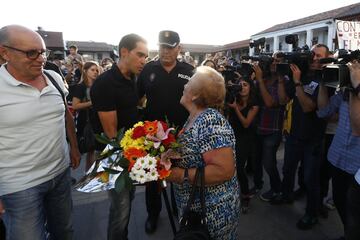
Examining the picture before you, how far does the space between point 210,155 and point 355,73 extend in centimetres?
117

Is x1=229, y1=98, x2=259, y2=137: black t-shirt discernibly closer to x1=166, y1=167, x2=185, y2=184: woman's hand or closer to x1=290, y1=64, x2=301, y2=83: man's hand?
x1=290, y1=64, x2=301, y2=83: man's hand

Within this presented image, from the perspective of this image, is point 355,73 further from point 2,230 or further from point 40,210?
point 2,230

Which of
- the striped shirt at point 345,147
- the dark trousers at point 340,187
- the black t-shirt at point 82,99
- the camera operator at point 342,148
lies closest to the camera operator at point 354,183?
the camera operator at point 342,148

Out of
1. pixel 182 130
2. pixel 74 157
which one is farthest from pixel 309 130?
pixel 74 157

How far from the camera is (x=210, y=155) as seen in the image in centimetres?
160

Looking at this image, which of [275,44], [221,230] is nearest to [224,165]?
[221,230]

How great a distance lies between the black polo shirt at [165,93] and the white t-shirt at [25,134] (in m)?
1.18

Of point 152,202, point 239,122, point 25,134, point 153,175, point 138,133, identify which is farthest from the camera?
point 239,122

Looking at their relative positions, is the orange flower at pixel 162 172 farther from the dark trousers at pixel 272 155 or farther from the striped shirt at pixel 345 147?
the dark trousers at pixel 272 155

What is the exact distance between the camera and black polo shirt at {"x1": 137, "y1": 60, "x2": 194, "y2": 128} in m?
3.04

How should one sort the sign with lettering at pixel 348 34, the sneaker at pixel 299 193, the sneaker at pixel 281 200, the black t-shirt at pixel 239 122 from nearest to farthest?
the black t-shirt at pixel 239 122
the sneaker at pixel 281 200
the sneaker at pixel 299 193
the sign with lettering at pixel 348 34

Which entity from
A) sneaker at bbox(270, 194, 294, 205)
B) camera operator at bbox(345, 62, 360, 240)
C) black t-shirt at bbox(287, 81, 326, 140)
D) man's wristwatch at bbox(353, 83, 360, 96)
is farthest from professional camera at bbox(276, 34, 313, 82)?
sneaker at bbox(270, 194, 294, 205)

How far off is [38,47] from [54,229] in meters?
1.44

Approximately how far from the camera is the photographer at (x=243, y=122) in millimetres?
3338
